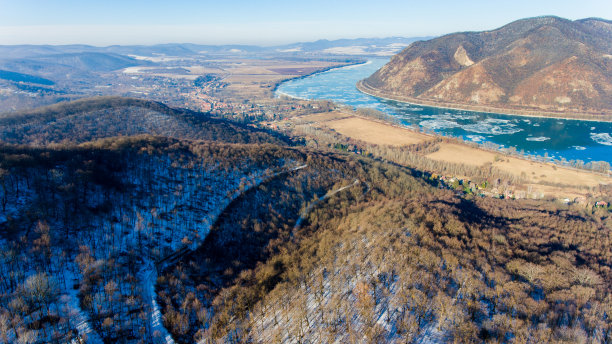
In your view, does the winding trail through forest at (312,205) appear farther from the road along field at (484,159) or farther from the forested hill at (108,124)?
the road along field at (484,159)

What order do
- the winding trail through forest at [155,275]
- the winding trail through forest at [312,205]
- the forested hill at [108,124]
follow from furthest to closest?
the forested hill at [108,124] < the winding trail through forest at [312,205] < the winding trail through forest at [155,275]

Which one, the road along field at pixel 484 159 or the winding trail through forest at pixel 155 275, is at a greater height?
the winding trail through forest at pixel 155 275

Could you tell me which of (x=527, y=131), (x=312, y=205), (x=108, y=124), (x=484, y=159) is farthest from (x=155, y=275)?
(x=527, y=131)

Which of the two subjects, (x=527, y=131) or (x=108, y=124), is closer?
(x=108, y=124)

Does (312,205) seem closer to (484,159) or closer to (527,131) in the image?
(484,159)

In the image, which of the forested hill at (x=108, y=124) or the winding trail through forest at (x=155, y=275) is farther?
the forested hill at (x=108, y=124)

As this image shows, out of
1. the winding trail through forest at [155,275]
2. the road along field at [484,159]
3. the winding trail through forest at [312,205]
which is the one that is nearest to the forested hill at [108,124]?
the road along field at [484,159]

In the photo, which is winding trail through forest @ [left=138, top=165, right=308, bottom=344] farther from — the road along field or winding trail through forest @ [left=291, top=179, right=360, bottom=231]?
the road along field

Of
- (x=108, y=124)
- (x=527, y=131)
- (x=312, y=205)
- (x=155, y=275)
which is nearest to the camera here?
(x=155, y=275)

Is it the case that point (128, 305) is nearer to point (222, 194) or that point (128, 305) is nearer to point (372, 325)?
point (372, 325)
